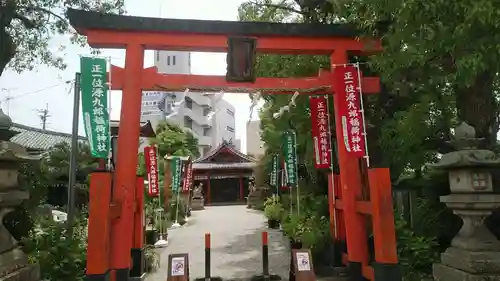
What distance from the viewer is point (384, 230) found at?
6324 mm

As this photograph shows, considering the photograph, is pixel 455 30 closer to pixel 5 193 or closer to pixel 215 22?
pixel 215 22

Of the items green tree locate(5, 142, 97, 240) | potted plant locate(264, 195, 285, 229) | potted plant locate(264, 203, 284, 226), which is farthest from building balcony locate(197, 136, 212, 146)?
potted plant locate(264, 203, 284, 226)

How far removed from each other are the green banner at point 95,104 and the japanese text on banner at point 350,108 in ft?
16.3

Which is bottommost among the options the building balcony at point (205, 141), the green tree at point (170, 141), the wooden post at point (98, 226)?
the wooden post at point (98, 226)

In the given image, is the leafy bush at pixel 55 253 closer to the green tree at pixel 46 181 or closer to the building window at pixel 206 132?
the green tree at pixel 46 181

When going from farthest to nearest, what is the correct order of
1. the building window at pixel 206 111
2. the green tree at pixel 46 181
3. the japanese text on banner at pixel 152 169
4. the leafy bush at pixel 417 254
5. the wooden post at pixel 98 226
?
1. the building window at pixel 206 111
2. the japanese text on banner at pixel 152 169
3. the green tree at pixel 46 181
4. the leafy bush at pixel 417 254
5. the wooden post at pixel 98 226

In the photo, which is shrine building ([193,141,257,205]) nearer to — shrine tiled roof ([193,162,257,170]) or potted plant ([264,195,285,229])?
shrine tiled roof ([193,162,257,170])

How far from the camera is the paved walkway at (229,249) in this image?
9367 millimetres

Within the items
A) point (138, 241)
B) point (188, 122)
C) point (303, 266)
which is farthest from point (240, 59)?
point (188, 122)

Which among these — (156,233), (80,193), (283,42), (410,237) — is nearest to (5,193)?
(283,42)

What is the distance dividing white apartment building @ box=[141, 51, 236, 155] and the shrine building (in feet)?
48.9

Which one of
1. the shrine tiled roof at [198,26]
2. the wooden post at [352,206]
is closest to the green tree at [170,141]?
the shrine tiled roof at [198,26]

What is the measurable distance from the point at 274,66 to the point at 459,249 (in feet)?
25.7

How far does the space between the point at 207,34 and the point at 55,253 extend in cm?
543
